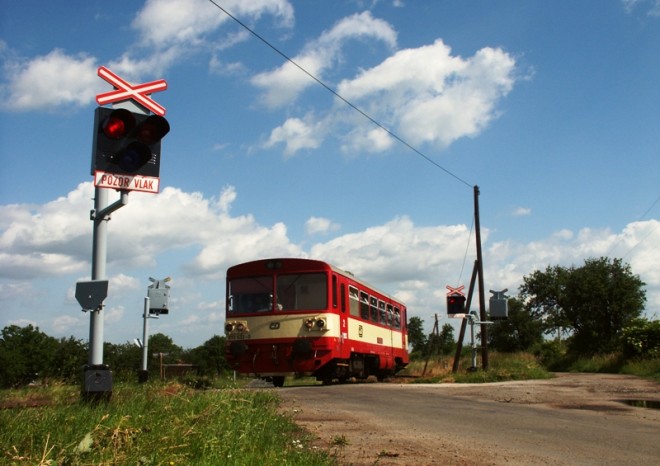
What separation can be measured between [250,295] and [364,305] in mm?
3910

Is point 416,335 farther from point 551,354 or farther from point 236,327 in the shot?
point 236,327

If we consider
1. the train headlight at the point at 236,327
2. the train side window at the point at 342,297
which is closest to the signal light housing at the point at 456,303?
the train side window at the point at 342,297

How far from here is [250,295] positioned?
17.7m

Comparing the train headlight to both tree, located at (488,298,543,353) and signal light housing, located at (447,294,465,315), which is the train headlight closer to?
signal light housing, located at (447,294,465,315)

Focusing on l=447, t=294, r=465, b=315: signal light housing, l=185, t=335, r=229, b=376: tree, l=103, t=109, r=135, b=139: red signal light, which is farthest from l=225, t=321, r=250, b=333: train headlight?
l=185, t=335, r=229, b=376: tree

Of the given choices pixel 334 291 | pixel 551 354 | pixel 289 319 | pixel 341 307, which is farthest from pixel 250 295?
pixel 551 354

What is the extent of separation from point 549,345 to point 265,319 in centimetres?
2879

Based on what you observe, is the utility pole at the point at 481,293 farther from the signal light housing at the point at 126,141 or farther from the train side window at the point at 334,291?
the signal light housing at the point at 126,141

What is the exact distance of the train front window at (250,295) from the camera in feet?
57.3

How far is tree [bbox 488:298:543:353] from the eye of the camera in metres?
65.5

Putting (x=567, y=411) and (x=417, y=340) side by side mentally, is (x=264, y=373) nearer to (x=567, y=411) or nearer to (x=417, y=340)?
(x=567, y=411)

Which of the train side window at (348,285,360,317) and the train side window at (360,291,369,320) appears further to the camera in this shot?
the train side window at (360,291,369,320)

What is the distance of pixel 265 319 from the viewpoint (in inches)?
678

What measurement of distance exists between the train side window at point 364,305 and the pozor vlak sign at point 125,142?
43.3 ft
